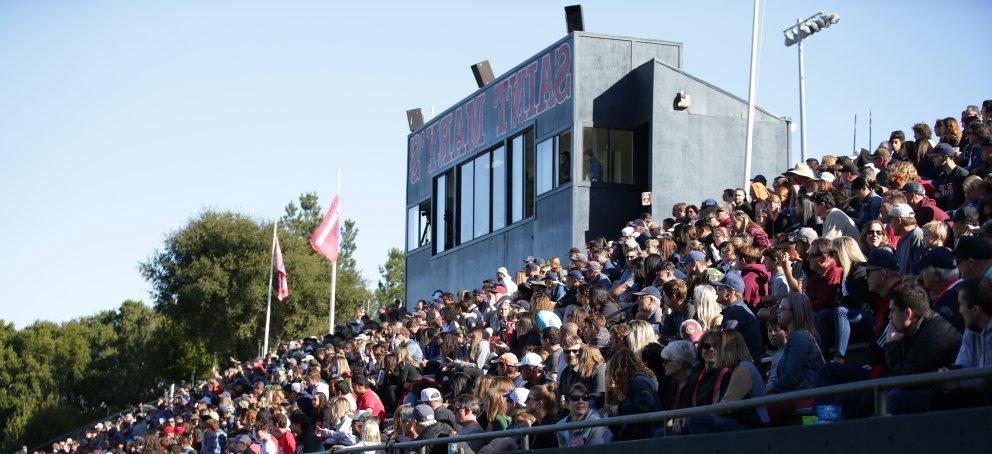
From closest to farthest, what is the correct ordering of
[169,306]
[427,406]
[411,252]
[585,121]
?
1. [427,406]
2. [585,121]
3. [411,252]
4. [169,306]

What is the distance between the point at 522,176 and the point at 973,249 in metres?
19.3

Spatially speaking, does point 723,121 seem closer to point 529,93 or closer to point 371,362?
point 529,93

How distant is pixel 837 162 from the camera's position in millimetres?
14680

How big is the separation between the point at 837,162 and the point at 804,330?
A: 6.39 metres

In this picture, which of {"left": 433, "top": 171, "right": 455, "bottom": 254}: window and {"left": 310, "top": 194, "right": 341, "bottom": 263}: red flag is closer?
{"left": 433, "top": 171, "right": 455, "bottom": 254}: window

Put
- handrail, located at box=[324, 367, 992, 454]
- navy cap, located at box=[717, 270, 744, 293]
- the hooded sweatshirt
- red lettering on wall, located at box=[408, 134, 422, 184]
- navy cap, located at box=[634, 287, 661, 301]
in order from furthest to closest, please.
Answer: red lettering on wall, located at box=[408, 134, 422, 184]
navy cap, located at box=[634, 287, 661, 301]
the hooded sweatshirt
navy cap, located at box=[717, 270, 744, 293]
handrail, located at box=[324, 367, 992, 454]

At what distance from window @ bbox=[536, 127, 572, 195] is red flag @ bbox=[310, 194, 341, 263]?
8.83 m

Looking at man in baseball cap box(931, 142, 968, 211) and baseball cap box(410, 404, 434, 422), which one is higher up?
man in baseball cap box(931, 142, 968, 211)

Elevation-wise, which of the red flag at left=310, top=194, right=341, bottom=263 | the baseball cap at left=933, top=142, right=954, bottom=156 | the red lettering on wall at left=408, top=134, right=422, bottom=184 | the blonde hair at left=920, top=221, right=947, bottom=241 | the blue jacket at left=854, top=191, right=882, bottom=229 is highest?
the red lettering on wall at left=408, top=134, right=422, bottom=184

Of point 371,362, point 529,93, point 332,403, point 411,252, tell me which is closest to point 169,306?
point 411,252

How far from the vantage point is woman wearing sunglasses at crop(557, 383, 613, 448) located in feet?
32.1

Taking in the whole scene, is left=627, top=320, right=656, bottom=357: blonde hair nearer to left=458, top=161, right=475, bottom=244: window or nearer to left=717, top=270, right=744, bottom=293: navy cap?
left=717, top=270, right=744, bottom=293: navy cap

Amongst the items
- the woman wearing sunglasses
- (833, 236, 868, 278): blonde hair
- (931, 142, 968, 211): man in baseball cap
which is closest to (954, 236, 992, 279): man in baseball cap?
(833, 236, 868, 278): blonde hair

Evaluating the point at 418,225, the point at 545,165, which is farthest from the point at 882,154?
the point at 418,225
